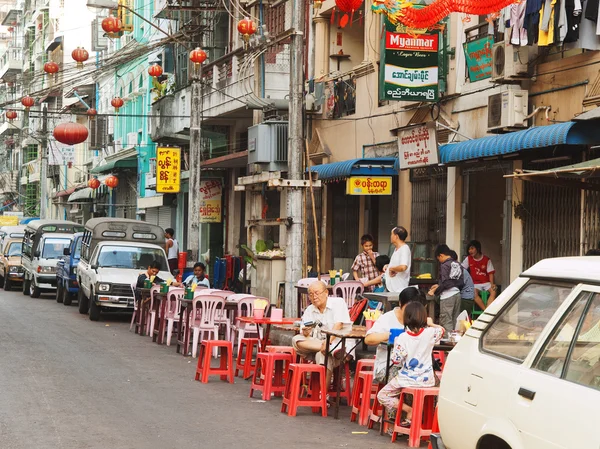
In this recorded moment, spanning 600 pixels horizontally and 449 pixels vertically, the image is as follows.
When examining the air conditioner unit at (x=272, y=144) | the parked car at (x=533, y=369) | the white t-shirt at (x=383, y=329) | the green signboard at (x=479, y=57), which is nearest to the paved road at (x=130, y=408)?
→ the white t-shirt at (x=383, y=329)

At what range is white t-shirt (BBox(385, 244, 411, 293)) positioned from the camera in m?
16.3

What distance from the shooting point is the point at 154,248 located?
25.2m

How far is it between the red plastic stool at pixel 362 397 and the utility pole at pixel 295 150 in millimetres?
7933

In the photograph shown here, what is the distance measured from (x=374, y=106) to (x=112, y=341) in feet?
26.8

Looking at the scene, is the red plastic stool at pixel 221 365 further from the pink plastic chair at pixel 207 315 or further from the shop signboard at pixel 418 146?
the shop signboard at pixel 418 146

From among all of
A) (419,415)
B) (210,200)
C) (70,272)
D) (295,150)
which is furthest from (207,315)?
(210,200)

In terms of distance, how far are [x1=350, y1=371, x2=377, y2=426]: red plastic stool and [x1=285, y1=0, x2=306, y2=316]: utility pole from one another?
26.0ft

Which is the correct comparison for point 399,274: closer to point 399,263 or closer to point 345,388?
point 399,263

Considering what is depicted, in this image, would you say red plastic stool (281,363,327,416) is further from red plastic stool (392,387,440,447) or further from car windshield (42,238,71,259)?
car windshield (42,238,71,259)

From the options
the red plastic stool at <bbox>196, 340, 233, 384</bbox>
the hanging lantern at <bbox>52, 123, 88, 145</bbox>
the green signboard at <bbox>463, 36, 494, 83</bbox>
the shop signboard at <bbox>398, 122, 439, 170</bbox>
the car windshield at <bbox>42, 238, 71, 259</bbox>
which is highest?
the green signboard at <bbox>463, 36, 494, 83</bbox>

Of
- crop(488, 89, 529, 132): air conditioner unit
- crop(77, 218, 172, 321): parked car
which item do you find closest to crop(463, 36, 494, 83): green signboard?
crop(488, 89, 529, 132): air conditioner unit

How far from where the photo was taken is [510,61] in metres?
16.8

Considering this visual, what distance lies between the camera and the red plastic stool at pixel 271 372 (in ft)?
40.9

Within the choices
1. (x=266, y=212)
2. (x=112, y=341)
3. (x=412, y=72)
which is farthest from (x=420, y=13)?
(x=266, y=212)
